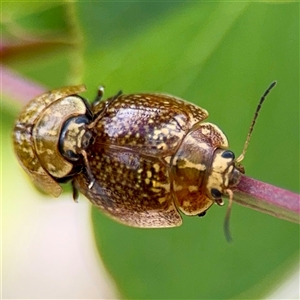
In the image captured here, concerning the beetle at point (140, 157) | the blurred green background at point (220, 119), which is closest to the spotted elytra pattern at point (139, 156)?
the beetle at point (140, 157)

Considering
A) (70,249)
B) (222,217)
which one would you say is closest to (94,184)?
(222,217)

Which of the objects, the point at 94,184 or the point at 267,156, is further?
the point at 267,156

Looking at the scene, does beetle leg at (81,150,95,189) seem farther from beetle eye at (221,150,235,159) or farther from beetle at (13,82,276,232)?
beetle eye at (221,150,235,159)

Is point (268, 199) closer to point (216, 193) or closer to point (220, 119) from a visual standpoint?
point (216, 193)

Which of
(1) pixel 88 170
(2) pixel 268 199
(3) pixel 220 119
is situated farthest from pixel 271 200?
(3) pixel 220 119

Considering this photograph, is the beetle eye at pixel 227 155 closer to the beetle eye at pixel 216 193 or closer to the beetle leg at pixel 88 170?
the beetle eye at pixel 216 193

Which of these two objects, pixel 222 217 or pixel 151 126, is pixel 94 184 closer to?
pixel 151 126
